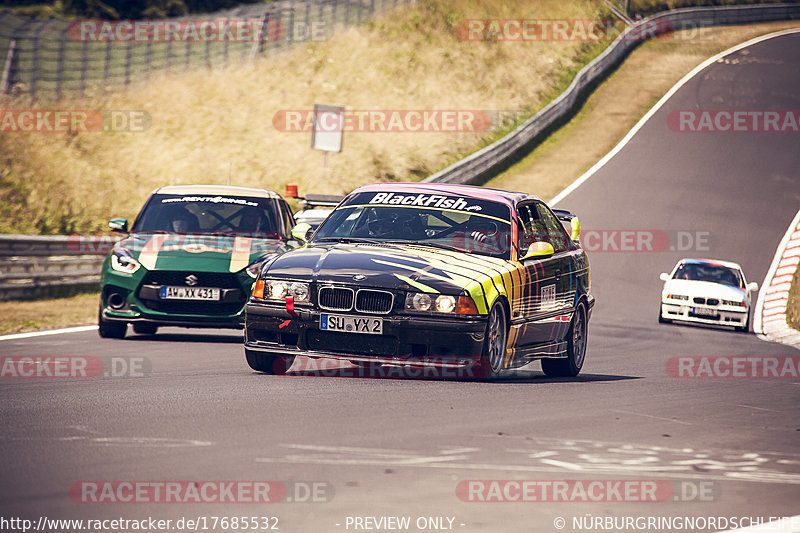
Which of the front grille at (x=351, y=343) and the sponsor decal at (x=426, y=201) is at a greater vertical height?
the sponsor decal at (x=426, y=201)

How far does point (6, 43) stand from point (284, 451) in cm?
3797

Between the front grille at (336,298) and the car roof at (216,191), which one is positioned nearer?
the front grille at (336,298)

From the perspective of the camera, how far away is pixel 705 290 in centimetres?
2077

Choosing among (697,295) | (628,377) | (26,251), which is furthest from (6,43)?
(628,377)

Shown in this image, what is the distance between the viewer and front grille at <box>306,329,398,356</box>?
27.8 feet

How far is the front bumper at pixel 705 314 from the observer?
65.8ft

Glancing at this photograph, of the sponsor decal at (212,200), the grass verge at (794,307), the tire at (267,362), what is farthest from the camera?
the grass verge at (794,307)

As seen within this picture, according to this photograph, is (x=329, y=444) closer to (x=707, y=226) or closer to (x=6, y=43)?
(x=707, y=226)

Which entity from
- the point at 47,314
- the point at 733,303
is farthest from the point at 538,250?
the point at 733,303

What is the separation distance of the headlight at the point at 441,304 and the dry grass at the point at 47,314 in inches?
263

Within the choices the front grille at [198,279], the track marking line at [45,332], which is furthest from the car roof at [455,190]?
the track marking line at [45,332]

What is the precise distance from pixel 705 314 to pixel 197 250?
11148mm

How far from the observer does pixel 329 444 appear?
243 inches

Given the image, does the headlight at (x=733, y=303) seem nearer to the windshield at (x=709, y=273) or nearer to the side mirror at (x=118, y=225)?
the windshield at (x=709, y=273)
